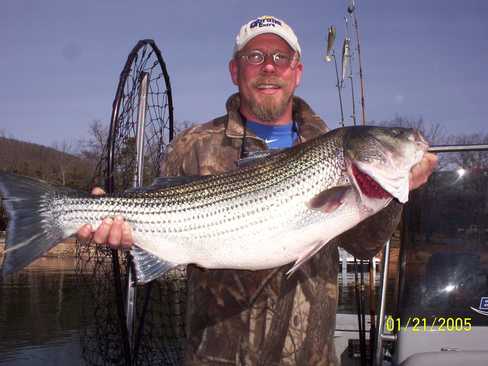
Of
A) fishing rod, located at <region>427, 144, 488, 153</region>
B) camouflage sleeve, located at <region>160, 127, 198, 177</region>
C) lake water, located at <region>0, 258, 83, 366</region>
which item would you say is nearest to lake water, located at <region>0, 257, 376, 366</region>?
lake water, located at <region>0, 258, 83, 366</region>

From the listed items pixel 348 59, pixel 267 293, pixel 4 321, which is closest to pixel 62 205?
pixel 267 293

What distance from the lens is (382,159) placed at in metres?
3.63

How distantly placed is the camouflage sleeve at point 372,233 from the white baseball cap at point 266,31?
1783mm

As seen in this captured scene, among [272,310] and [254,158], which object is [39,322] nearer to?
[272,310]

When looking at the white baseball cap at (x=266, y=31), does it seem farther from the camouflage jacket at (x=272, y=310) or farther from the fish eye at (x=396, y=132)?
the camouflage jacket at (x=272, y=310)

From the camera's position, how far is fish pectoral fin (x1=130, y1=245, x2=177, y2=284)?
3734 millimetres

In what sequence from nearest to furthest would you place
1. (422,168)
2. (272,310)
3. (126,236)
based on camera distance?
1. (422,168)
2. (126,236)
3. (272,310)

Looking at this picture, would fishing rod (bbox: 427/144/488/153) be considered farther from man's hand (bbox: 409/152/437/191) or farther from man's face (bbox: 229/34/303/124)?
man's face (bbox: 229/34/303/124)

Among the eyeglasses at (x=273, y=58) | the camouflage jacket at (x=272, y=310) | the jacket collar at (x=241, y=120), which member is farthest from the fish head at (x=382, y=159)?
the eyeglasses at (x=273, y=58)

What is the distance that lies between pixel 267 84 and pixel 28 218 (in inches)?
86.8

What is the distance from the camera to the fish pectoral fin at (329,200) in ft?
11.5

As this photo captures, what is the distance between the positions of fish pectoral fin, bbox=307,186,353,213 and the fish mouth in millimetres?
123

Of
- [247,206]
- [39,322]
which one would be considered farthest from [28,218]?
[39,322]

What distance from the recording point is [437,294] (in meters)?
4.23
